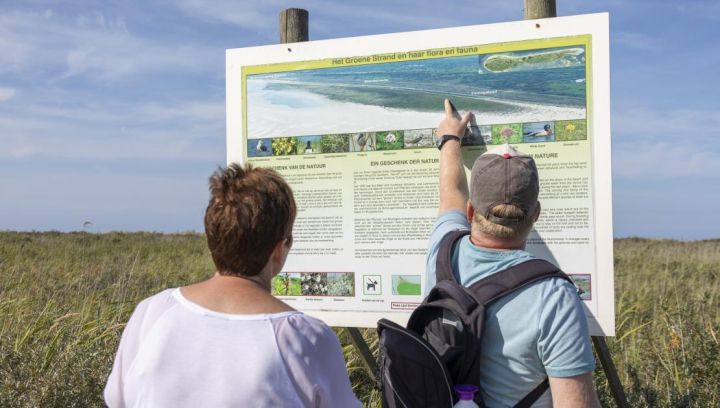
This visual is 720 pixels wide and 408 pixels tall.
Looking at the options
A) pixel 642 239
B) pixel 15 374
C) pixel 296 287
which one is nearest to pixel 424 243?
pixel 296 287

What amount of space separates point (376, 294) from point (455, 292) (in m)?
1.67

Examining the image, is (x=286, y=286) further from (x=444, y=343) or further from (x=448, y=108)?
(x=444, y=343)

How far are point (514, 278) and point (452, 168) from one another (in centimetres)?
136

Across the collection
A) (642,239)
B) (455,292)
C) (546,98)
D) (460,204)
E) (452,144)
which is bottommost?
(642,239)

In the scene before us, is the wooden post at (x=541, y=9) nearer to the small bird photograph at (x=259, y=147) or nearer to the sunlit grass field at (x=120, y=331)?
the small bird photograph at (x=259, y=147)

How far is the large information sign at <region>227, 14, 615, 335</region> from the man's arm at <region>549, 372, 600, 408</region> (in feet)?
4.83

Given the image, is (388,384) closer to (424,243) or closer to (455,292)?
(455,292)

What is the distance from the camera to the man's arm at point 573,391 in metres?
2.20

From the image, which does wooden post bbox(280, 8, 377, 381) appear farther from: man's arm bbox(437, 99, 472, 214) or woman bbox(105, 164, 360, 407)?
woman bbox(105, 164, 360, 407)

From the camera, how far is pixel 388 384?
2537 mm

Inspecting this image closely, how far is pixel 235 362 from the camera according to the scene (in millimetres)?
1860

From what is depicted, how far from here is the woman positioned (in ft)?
6.12

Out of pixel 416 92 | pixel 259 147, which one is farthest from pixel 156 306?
pixel 259 147

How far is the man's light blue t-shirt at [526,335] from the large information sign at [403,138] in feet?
4.39
